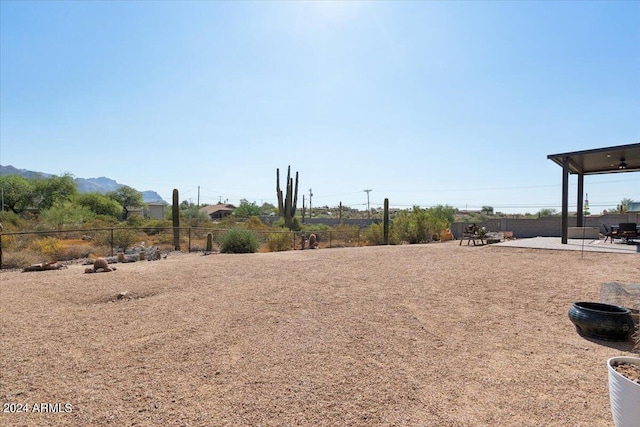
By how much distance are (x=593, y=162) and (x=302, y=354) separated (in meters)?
19.2

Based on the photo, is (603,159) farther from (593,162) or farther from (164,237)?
(164,237)

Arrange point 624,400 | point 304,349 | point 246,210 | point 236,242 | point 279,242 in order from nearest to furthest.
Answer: point 624,400
point 304,349
point 236,242
point 279,242
point 246,210

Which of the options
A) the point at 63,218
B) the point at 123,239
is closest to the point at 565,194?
the point at 123,239

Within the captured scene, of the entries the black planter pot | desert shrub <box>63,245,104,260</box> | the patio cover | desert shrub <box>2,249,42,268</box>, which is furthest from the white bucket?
desert shrub <box>63,245,104,260</box>

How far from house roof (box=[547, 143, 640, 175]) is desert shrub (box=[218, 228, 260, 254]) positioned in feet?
Result: 44.8

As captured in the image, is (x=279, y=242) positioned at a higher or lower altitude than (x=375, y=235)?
lower

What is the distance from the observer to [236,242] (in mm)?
16516

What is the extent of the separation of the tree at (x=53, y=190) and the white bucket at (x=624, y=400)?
4262cm

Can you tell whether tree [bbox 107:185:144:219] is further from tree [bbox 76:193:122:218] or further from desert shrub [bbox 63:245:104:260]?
desert shrub [bbox 63:245:104:260]

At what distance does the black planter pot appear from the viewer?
4699 mm

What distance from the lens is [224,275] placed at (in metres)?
9.72

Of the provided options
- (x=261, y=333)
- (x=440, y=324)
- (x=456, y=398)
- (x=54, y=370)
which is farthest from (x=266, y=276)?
(x=456, y=398)

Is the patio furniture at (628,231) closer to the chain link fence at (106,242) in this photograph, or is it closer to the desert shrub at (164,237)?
the chain link fence at (106,242)

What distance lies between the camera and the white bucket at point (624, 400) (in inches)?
92.5
